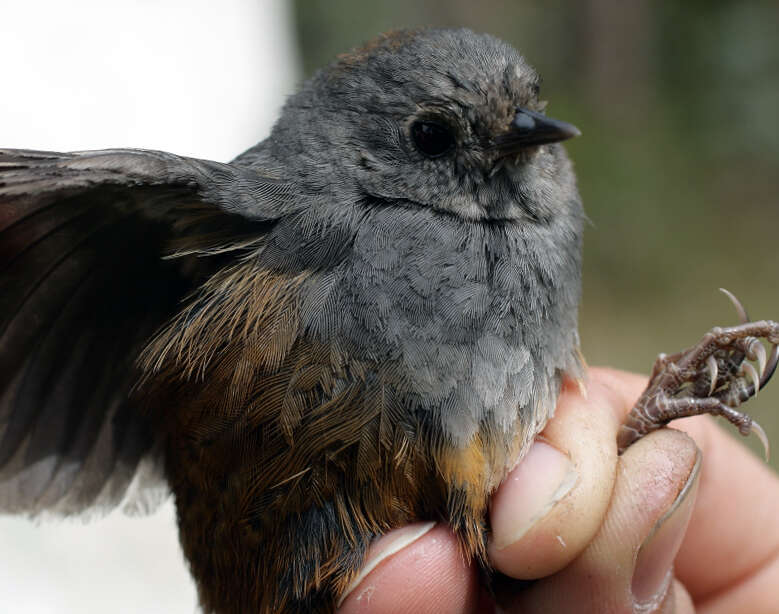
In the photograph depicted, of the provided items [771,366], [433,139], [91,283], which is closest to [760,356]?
[771,366]

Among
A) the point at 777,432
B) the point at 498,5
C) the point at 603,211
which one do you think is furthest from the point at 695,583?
the point at 498,5

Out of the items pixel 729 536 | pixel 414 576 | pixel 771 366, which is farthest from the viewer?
pixel 729 536

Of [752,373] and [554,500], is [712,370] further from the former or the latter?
[554,500]

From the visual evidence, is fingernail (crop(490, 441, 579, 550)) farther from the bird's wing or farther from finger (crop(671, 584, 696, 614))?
the bird's wing

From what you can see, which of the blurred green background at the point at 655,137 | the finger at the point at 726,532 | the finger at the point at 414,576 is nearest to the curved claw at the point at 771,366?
the finger at the point at 726,532

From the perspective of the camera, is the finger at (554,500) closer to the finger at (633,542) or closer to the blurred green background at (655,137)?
the finger at (633,542)

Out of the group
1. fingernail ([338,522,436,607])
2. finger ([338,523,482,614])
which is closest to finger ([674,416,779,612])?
finger ([338,523,482,614])

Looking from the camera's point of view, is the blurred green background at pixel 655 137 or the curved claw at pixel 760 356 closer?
the curved claw at pixel 760 356
